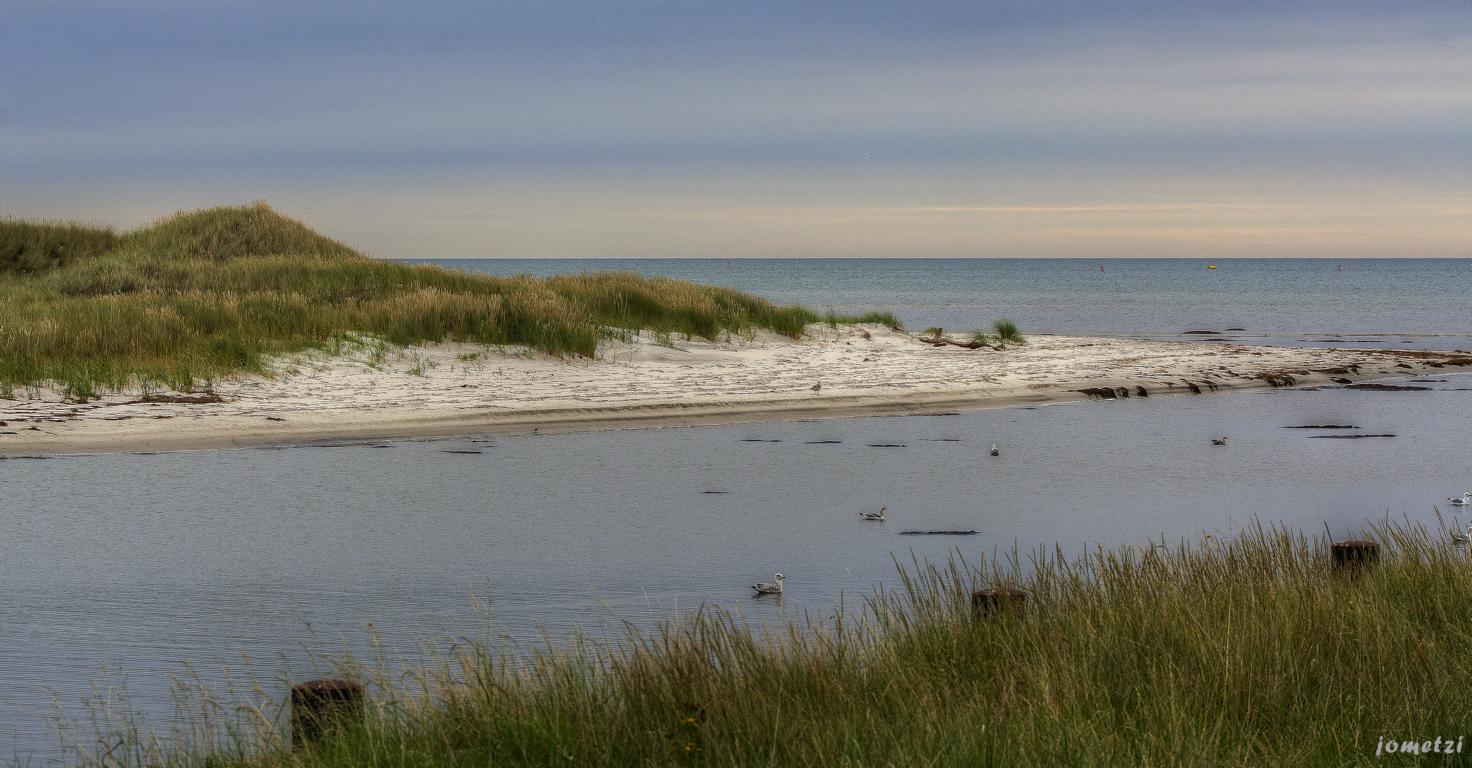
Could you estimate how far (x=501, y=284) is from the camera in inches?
1121

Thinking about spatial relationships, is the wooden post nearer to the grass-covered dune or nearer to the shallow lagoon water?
the shallow lagoon water

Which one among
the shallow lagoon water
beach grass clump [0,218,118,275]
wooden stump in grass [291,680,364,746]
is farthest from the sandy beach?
beach grass clump [0,218,118,275]

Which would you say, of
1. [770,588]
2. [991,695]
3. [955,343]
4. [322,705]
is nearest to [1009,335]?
[955,343]

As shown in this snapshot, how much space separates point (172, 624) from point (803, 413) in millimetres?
12705

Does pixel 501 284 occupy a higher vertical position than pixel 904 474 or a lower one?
higher

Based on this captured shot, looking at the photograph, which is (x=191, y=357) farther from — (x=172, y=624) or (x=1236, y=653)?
(x=1236, y=653)

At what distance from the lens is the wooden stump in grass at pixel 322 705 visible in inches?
187

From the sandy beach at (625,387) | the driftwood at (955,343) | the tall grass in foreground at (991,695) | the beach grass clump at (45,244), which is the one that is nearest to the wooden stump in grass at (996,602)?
the tall grass in foreground at (991,695)

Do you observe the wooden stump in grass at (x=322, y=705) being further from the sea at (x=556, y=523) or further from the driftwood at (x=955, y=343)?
the driftwood at (x=955, y=343)

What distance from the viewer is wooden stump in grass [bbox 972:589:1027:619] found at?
6320 millimetres

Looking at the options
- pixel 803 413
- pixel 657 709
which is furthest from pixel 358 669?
pixel 803 413

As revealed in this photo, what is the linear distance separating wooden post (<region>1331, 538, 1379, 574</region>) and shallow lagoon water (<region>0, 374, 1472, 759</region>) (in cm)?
217

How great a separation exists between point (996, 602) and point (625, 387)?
51.1 ft

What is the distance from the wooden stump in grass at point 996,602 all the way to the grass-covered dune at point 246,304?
15204 millimetres
